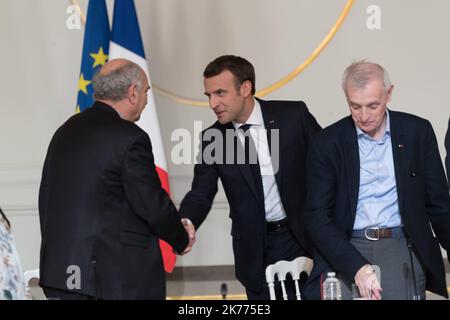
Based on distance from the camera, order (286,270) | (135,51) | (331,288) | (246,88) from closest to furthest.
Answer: (331,288), (286,270), (246,88), (135,51)

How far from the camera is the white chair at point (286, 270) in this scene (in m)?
4.38

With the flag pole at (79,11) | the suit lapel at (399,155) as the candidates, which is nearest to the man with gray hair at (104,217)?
the suit lapel at (399,155)

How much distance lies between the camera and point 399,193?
397 centimetres

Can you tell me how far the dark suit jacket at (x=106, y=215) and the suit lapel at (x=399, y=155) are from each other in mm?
979

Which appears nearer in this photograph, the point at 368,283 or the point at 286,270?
the point at 368,283

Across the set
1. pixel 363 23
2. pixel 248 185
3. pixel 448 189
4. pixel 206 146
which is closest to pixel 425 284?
pixel 448 189

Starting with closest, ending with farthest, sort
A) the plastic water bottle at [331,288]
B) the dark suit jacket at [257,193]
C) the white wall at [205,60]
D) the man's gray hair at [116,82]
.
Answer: the plastic water bottle at [331,288]
the man's gray hair at [116,82]
the dark suit jacket at [257,193]
the white wall at [205,60]

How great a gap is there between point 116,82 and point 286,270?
118 centimetres

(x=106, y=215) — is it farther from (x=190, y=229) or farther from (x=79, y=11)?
(x=79, y=11)

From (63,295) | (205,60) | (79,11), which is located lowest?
(63,295)

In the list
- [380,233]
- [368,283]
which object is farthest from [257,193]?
[368,283]

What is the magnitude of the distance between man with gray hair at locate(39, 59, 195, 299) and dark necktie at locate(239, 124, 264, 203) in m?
0.75

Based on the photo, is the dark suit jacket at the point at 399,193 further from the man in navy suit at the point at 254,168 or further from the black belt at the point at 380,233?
the man in navy suit at the point at 254,168

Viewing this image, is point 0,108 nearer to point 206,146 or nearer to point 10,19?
point 10,19
